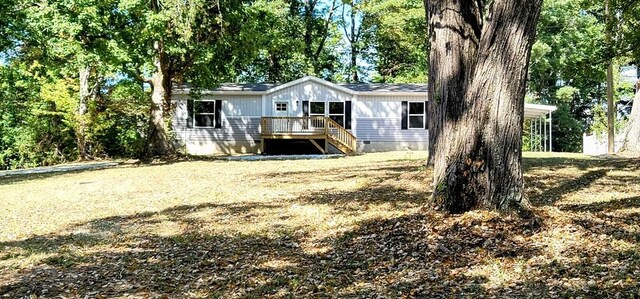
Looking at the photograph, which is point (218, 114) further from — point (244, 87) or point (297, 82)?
point (297, 82)

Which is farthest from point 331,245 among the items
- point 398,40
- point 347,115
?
point 398,40

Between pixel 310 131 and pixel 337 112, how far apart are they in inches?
Answer: 105

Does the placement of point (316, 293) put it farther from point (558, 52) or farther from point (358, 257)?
point (558, 52)

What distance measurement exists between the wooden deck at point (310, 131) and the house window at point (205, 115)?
3.25 m

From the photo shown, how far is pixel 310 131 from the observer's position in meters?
23.2

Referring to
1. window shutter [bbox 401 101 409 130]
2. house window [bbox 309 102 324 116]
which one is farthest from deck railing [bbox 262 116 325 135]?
window shutter [bbox 401 101 409 130]

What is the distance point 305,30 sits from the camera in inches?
1346

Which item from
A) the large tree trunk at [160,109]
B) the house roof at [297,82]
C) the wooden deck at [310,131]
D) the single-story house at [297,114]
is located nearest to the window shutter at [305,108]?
the single-story house at [297,114]

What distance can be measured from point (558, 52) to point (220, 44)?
2915 cm

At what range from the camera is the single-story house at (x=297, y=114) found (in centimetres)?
2483

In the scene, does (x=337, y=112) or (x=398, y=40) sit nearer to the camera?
(x=337, y=112)

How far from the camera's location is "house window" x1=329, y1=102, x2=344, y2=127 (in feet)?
82.5

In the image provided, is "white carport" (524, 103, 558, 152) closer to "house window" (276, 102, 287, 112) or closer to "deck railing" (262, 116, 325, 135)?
"deck railing" (262, 116, 325, 135)

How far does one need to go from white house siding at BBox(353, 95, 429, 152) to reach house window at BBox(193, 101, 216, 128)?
7.33 metres
